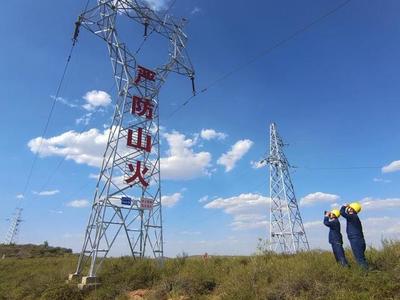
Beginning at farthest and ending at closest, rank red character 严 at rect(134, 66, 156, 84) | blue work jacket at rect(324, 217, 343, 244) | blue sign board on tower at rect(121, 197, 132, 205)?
red character 严 at rect(134, 66, 156, 84)
blue sign board on tower at rect(121, 197, 132, 205)
blue work jacket at rect(324, 217, 343, 244)

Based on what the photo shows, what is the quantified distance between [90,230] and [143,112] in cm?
599

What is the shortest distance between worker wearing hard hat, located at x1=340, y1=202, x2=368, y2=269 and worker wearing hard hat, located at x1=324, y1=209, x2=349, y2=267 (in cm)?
58

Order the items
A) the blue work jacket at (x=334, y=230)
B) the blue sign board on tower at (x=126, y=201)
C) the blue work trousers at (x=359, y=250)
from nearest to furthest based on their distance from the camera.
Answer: the blue work trousers at (x=359, y=250) < the blue work jacket at (x=334, y=230) < the blue sign board on tower at (x=126, y=201)

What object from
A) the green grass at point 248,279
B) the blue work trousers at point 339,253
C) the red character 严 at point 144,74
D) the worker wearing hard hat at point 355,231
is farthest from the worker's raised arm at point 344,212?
the red character 严 at point 144,74

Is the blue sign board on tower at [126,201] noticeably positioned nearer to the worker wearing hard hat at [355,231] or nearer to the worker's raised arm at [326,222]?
the worker's raised arm at [326,222]

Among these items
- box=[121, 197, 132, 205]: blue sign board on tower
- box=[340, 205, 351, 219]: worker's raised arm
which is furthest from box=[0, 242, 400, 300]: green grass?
box=[121, 197, 132, 205]: blue sign board on tower

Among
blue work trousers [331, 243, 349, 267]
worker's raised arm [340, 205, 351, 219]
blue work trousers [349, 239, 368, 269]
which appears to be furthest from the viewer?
blue work trousers [331, 243, 349, 267]

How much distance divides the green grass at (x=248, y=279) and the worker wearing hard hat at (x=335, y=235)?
0.97 feet

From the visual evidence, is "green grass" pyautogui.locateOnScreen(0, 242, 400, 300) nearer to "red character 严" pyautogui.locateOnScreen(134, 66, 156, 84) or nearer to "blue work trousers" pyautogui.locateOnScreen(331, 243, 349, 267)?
"blue work trousers" pyautogui.locateOnScreen(331, 243, 349, 267)

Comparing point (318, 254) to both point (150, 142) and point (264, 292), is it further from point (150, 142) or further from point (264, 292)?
point (150, 142)

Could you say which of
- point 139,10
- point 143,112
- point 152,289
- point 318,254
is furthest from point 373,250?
point 139,10

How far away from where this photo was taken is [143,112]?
17.9 m

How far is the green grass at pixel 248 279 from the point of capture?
318 inches

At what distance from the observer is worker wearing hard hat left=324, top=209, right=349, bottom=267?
9.49 m
